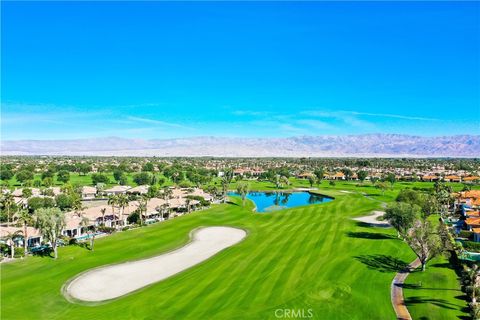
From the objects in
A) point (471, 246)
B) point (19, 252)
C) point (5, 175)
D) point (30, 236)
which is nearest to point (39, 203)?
point (30, 236)

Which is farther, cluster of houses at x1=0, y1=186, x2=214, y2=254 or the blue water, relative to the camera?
the blue water

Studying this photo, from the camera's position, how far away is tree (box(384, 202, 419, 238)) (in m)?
64.2

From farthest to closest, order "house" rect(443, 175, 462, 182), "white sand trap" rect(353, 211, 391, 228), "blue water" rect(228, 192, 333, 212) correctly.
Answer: "house" rect(443, 175, 462, 182) → "blue water" rect(228, 192, 333, 212) → "white sand trap" rect(353, 211, 391, 228)

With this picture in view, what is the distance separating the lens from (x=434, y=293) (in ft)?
140

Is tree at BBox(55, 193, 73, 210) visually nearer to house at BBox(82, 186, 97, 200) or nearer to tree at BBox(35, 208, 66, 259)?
house at BBox(82, 186, 97, 200)

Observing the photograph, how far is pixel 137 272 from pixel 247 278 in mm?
14625

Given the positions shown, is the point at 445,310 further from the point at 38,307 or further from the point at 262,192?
the point at 262,192

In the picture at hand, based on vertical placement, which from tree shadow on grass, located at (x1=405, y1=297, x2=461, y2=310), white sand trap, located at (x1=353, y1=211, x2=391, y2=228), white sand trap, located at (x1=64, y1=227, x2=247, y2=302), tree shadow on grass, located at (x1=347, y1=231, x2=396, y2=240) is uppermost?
white sand trap, located at (x1=353, y1=211, x2=391, y2=228)

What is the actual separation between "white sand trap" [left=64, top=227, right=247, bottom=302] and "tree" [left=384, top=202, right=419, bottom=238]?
86.1 feet

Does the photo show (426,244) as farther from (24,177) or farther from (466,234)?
(24,177)

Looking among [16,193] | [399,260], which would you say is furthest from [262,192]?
A: [399,260]

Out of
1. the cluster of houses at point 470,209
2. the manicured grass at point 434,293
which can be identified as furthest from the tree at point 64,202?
the cluster of houses at point 470,209

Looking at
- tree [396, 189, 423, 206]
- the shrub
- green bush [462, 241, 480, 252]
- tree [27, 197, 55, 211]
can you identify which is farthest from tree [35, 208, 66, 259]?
tree [396, 189, 423, 206]

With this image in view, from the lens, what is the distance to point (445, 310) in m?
38.1
